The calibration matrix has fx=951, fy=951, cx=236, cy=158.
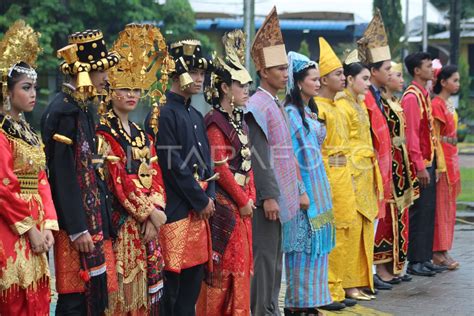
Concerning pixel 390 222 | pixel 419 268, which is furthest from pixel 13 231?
pixel 419 268

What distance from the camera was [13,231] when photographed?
495cm

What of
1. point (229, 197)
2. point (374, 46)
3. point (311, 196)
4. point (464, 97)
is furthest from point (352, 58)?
point (464, 97)

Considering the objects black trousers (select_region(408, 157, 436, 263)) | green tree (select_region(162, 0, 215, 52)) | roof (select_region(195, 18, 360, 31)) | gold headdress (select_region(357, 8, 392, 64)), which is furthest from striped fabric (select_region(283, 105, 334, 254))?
roof (select_region(195, 18, 360, 31))

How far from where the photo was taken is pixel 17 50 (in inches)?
202

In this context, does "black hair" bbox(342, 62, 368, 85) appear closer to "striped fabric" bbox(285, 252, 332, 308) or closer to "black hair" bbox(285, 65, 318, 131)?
"black hair" bbox(285, 65, 318, 131)

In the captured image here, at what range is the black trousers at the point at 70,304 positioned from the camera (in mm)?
5262

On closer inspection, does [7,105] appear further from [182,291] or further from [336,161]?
[336,161]

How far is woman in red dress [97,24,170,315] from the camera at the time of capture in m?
5.60

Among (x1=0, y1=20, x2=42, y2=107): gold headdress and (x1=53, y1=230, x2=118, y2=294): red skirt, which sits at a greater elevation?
(x1=0, y1=20, x2=42, y2=107): gold headdress

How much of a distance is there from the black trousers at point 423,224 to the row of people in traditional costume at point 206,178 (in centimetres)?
32

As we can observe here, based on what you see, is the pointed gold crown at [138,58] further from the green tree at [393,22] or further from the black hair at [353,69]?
the green tree at [393,22]

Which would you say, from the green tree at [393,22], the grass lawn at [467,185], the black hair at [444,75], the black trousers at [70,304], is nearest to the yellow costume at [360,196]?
the black hair at [444,75]

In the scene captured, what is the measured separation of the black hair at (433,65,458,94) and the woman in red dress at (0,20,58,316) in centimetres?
586

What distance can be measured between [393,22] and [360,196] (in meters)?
25.2
